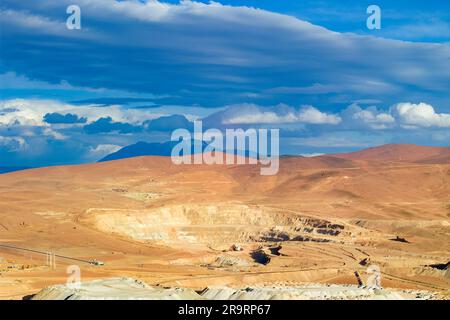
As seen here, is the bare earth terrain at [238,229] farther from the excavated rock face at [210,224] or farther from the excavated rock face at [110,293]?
the excavated rock face at [110,293]

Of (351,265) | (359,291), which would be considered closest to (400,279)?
(351,265)

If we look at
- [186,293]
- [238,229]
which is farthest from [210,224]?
[186,293]

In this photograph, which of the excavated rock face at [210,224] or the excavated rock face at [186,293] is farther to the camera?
the excavated rock face at [210,224]

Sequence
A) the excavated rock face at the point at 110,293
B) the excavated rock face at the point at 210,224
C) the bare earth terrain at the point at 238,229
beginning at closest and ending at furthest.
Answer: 1. the excavated rock face at the point at 110,293
2. the bare earth terrain at the point at 238,229
3. the excavated rock face at the point at 210,224

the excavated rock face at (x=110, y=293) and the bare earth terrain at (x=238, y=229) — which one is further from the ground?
the excavated rock face at (x=110, y=293)

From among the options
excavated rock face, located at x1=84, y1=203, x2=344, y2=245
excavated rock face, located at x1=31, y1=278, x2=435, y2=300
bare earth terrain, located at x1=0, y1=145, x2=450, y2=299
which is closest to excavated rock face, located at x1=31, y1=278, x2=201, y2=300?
excavated rock face, located at x1=31, y1=278, x2=435, y2=300

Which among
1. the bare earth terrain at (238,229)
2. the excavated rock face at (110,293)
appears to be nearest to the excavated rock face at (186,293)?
the excavated rock face at (110,293)

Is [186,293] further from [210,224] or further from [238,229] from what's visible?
[210,224]

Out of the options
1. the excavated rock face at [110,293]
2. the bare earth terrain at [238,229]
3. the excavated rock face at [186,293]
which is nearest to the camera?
the excavated rock face at [110,293]
